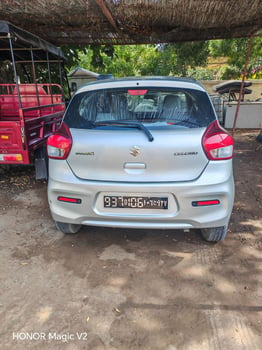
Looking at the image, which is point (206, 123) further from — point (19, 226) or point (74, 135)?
point (19, 226)

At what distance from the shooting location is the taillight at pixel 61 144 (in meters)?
2.39

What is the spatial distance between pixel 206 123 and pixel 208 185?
558 millimetres

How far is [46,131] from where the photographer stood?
195 inches

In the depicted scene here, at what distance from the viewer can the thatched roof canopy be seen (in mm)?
4094

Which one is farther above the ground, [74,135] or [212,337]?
[74,135]

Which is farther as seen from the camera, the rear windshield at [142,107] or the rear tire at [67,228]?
the rear tire at [67,228]

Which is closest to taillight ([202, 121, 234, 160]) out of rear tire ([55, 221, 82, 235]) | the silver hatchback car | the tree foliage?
the silver hatchback car

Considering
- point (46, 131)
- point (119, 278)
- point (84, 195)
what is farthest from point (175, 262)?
point (46, 131)

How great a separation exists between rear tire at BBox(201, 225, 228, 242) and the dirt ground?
97 mm

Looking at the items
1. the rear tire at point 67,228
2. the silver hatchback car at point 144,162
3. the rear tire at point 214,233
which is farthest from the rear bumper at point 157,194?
the rear tire at point 67,228

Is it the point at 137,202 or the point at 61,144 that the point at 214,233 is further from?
the point at 61,144

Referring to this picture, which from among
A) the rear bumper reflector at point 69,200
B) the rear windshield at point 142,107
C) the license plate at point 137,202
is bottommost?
the rear bumper reflector at point 69,200

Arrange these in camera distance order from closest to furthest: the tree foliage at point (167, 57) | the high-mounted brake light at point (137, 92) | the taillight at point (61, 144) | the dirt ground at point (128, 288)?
the dirt ground at point (128, 288) → the taillight at point (61, 144) → the high-mounted brake light at point (137, 92) → the tree foliage at point (167, 57)

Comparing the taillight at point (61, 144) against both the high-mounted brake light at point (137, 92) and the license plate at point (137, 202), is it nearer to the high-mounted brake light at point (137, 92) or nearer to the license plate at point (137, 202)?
the license plate at point (137, 202)
